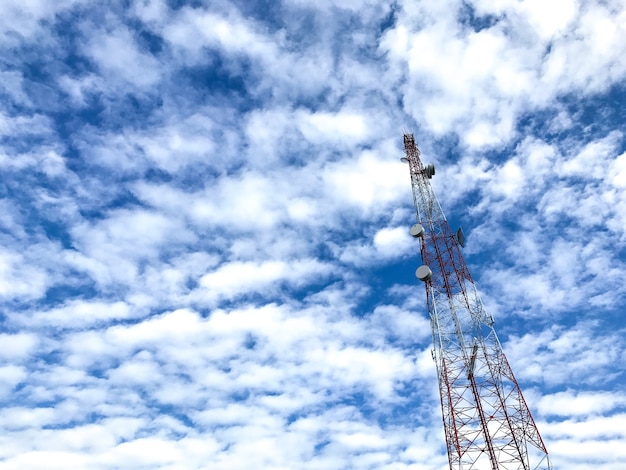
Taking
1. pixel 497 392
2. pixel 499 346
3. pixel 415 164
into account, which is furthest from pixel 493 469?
pixel 415 164

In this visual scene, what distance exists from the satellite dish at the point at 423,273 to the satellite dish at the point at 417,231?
3.57m

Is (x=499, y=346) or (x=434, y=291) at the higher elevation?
(x=434, y=291)

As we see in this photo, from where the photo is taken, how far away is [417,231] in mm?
58156

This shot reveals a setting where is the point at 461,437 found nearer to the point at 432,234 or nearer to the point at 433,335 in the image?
the point at 433,335

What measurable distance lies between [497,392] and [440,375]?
5.70m

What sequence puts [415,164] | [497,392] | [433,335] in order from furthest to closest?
1. [415,164]
2. [433,335]
3. [497,392]

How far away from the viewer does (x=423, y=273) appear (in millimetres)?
56969

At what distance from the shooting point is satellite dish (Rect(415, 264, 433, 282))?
2235 inches

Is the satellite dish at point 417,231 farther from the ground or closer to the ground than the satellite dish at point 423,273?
farther from the ground

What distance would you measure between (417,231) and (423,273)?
15.6 ft

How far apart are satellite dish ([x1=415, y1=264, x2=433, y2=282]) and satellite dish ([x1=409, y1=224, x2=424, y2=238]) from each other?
3575mm

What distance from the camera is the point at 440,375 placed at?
54.2m

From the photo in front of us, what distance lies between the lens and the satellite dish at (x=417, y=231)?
5809cm

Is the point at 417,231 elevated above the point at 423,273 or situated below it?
above
